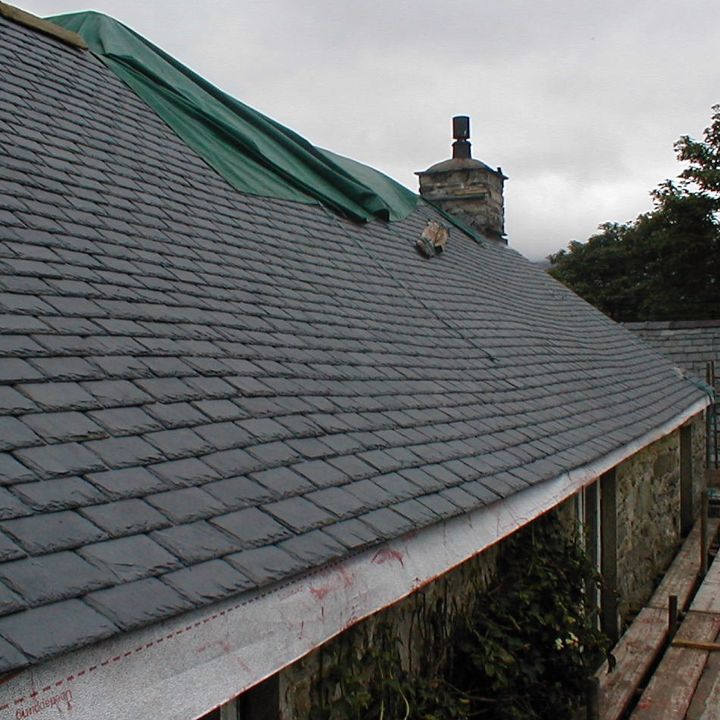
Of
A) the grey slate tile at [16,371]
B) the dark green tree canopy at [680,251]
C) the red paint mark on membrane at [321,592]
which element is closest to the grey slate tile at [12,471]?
the grey slate tile at [16,371]

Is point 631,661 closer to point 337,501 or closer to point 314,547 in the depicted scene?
point 337,501

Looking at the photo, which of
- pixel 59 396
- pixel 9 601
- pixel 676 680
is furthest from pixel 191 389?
pixel 676 680

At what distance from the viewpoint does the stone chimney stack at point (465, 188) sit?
12023 mm

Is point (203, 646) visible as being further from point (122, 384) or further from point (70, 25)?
point (70, 25)

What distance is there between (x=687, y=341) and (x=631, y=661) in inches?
453

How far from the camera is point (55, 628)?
173cm

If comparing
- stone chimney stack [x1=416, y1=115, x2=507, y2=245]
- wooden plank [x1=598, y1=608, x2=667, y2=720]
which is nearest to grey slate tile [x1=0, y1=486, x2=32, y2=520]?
wooden plank [x1=598, y1=608, x2=667, y2=720]

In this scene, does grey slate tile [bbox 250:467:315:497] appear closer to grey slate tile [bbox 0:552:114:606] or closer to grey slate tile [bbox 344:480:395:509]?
grey slate tile [bbox 344:480:395:509]

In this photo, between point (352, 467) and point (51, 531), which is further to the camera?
point (352, 467)

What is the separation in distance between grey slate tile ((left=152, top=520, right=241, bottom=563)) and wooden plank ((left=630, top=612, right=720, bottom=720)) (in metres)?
4.01

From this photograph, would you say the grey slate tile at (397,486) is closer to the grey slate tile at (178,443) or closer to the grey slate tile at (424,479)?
the grey slate tile at (424,479)

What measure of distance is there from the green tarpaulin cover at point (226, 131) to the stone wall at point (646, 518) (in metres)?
3.53

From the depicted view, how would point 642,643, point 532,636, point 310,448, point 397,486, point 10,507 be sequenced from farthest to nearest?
1. point 642,643
2. point 532,636
3. point 397,486
4. point 310,448
5. point 10,507

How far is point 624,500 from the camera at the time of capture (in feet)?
27.1
